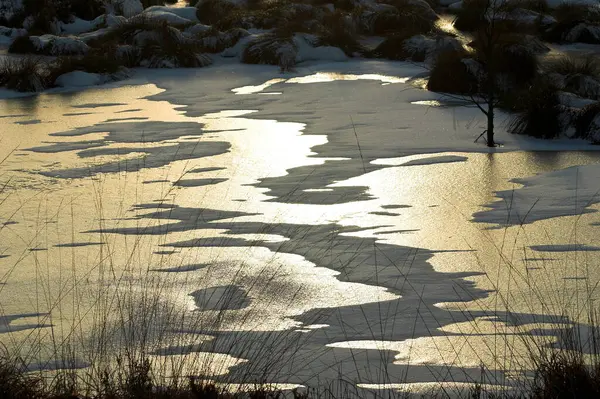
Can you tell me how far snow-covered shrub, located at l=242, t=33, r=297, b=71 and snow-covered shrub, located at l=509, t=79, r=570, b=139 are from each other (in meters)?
7.28

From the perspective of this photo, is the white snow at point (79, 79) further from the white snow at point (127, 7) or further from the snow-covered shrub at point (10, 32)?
the white snow at point (127, 7)

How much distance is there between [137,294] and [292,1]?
21.5 meters

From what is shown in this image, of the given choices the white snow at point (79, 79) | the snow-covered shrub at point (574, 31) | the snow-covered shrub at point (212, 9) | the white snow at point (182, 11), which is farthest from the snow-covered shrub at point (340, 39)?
the white snow at point (182, 11)

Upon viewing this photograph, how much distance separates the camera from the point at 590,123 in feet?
35.2

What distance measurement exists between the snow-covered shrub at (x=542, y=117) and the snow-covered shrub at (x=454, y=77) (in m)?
2.37

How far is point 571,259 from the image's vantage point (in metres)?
6.17

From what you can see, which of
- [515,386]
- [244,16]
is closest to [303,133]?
[515,386]

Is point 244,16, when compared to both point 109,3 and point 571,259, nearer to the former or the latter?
point 109,3

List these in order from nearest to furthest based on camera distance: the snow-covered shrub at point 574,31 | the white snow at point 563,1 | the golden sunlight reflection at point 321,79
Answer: the golden sunlight reflection at point 321,79 → the snow-covered shrub at point 574,31 → the white snow at point 563,1

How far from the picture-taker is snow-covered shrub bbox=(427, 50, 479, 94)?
14055mm

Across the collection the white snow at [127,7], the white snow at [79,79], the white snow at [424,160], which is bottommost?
the white snow at [424,160]

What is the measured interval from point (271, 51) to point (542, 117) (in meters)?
8.55

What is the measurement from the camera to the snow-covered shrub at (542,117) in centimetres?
1091

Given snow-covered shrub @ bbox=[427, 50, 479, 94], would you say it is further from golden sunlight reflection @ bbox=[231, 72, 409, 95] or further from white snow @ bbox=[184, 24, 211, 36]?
white snow @ bbox=[184, 24, 211, 36]
